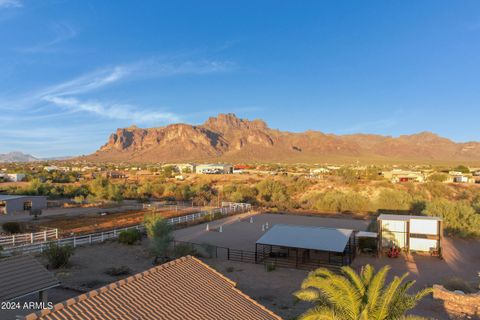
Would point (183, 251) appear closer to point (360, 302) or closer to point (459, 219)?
point (360, 302)

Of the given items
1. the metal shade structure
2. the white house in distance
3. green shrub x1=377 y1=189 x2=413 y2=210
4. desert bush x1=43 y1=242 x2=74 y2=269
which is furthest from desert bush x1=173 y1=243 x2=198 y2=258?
green shrub x1=377 y1=189 x2=413 y2=210

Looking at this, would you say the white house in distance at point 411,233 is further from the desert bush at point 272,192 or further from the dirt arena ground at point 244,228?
the desert bush at point 272,192

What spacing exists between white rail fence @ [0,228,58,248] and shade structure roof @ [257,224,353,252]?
50.2 ft

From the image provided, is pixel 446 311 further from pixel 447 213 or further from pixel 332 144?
pixel 332 144

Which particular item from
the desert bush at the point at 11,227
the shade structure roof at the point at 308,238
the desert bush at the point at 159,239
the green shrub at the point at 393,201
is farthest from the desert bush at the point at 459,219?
the desert bush at the point at 11,227

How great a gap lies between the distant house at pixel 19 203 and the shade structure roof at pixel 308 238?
105ft

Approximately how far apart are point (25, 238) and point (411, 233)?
83.1 feet

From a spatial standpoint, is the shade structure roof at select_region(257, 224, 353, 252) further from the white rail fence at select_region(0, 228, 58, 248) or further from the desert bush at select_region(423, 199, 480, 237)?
the white rail fence at select_region(0, 228, 58, 248)

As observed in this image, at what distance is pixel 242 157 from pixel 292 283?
517ft

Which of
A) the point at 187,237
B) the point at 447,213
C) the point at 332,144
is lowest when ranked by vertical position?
the point at 187,237

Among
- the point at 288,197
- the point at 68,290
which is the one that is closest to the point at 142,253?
the point at 68,290

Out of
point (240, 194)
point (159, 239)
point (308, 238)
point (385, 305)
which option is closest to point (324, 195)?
point (240, 194)

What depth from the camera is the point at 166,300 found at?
643 cm

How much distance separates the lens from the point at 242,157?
172 meters
